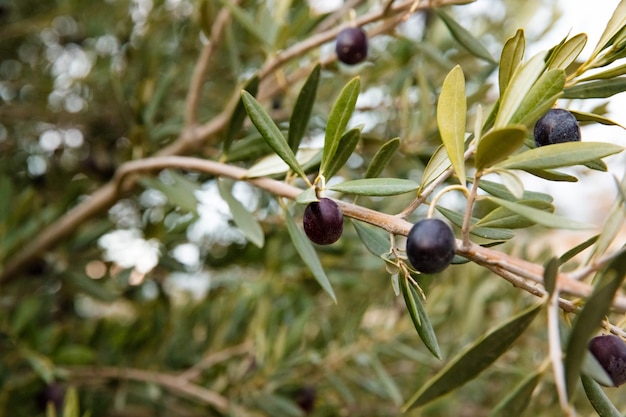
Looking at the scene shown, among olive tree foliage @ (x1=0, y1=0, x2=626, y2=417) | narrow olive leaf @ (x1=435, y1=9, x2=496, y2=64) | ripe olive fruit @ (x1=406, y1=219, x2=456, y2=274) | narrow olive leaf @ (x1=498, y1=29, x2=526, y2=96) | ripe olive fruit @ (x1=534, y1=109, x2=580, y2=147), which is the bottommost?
olive tree foliage @ (x1=0, y1=0, x2=626, y2=417)

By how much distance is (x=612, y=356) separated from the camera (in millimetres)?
426

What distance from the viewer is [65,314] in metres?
1.55

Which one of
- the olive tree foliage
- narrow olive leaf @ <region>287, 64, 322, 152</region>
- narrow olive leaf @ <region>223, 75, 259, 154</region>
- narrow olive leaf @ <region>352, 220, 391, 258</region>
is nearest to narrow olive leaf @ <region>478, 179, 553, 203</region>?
the olive tree foliage

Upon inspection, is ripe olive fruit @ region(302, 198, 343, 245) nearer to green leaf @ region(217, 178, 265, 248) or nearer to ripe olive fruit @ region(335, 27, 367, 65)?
green leaf @ region(217, 178, 265, 248)

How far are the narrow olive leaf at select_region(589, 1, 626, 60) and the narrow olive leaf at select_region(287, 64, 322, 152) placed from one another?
28cm

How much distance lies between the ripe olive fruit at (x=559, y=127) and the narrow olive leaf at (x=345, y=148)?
166 mm

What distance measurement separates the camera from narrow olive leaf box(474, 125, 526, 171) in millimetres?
379

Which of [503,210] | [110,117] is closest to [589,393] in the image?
[503,210]

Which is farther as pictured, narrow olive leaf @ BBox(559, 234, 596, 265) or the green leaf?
the green leaf

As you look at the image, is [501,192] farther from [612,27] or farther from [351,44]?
[351,44]

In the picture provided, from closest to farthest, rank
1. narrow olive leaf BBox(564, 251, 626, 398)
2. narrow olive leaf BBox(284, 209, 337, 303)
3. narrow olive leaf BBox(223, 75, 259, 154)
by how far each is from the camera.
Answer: narrow olive leaf BBox(564, 251, 626, 398) < narrow olive leaf BBox(284, 209, 337, 303) < narrow olive leaf BBox(223, 75, 259, 154)

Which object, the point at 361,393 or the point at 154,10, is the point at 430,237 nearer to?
the point at 361,393

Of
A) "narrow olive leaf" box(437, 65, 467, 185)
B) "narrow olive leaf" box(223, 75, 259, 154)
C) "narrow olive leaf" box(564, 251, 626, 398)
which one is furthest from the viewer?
"narrow olive leaf" box(223, 75, 259, 154)

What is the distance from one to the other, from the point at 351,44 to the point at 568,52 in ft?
1.04
